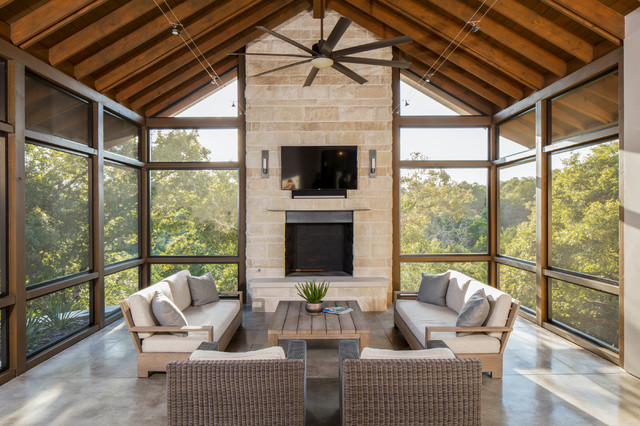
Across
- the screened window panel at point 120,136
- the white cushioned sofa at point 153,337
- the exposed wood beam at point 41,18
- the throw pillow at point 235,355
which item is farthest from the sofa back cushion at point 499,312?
the screened window panel at point 120,136

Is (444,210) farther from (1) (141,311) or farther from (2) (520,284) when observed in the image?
(1) (141,311)

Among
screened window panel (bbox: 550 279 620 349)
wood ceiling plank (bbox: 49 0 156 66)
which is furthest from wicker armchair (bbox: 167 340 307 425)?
wood ceiling plank (bbox: 49 0 156 66)

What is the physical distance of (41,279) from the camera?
4191 millimetres

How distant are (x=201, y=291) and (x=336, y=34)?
3.43 m

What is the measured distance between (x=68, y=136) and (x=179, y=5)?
2.10 meters

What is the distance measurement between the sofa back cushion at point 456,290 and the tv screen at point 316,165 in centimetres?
238

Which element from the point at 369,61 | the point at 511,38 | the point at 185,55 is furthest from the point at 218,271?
the point at 511,38

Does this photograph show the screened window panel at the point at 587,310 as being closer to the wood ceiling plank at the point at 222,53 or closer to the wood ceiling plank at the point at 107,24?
the wood ceiling plank at the point at 222,53

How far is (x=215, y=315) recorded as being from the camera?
14.3ft

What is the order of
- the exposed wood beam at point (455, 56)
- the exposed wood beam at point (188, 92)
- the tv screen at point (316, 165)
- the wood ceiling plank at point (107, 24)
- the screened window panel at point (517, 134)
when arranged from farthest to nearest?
the exposed wood beam at point (188, 92)
the tv screen at point (316, 165)
the exposed wood beam at point (455, 56)
the screened window panel at point (517, 134)
the wood ceiling plank at point (107, 24)

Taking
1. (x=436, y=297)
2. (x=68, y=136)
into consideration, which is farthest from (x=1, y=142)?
(x=436, y=297)

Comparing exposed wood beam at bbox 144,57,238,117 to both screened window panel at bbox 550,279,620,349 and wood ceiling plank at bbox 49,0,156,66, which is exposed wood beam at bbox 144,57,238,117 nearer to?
wood ceiling plank at bbox 49,0,156,66

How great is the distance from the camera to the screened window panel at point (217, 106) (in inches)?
262

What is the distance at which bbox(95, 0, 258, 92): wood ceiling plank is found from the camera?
508cm
